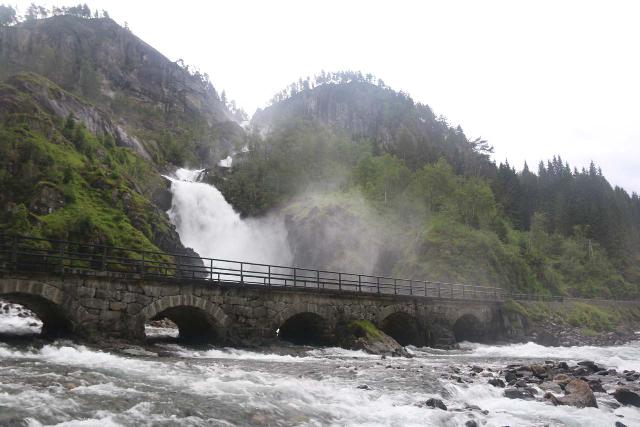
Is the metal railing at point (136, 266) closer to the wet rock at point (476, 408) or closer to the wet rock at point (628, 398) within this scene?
the wet rock at point (476, 408)

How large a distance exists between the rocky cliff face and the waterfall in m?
29.7

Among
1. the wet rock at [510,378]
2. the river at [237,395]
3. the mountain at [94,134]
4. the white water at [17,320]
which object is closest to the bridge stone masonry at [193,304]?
the river at [237,395]

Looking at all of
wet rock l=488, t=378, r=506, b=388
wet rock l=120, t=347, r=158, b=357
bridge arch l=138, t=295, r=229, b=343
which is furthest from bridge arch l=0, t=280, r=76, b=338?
wet rock l=488, t=378, r=506, b=388

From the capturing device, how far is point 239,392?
1165 centimetres

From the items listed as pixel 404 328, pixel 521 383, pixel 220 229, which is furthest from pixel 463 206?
pixel 521 383

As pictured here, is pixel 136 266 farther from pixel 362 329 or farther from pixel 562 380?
pixel 562 380

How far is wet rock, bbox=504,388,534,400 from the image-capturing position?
1384cm

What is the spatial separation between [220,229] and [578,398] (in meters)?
49.6

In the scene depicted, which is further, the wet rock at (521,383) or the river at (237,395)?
the wet rock at (521,383)

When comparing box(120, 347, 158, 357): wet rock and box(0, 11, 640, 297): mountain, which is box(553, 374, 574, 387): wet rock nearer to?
box(120, 347, 158, 357): wet rock

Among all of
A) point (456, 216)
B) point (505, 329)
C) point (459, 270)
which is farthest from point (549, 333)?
point (456, 216)

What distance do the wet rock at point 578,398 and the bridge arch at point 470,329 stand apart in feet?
77.2

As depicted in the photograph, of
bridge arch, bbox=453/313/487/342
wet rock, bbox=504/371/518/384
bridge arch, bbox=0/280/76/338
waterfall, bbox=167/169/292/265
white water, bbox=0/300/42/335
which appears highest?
waterfall, bbox=167/169/292/265

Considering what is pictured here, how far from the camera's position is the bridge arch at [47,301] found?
56.0ft
